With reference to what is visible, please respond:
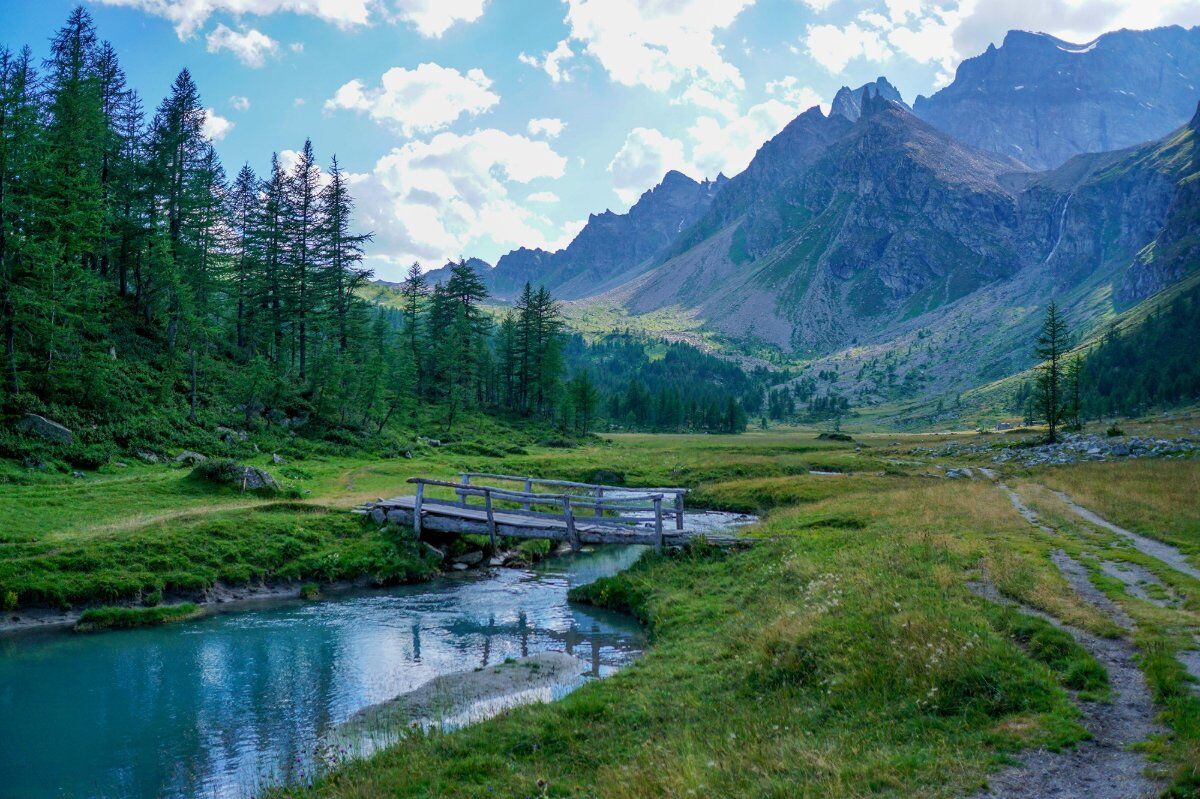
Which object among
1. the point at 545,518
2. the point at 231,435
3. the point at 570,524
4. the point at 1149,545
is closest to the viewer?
the point at 1149,545

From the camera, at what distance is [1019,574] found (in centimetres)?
1773

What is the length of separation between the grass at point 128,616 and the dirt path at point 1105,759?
25154mm

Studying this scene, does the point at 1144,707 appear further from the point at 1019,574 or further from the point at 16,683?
the point at 16,683

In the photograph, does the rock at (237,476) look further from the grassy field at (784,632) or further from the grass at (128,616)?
the grass at (128,616)

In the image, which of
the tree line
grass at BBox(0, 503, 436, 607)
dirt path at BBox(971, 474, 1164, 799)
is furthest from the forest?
dirt path at BBox(971, 474, 1164, 799)

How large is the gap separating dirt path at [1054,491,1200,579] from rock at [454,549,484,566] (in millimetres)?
27246

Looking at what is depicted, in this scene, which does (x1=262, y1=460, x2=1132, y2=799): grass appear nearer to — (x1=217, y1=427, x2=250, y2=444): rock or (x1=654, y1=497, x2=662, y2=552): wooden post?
(x1=654, y1=497, x2=662, y2=552): wooden post

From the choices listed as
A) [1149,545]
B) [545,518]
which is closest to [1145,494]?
[1149,545]

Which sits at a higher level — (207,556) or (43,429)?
(43,429)

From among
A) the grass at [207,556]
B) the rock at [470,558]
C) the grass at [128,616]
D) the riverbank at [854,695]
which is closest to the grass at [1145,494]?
the riverbank at [854,695]

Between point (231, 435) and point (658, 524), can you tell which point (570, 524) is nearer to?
point (658, 524)

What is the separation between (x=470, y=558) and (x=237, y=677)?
606 inches

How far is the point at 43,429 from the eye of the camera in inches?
1419

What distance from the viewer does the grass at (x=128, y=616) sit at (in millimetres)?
22000
